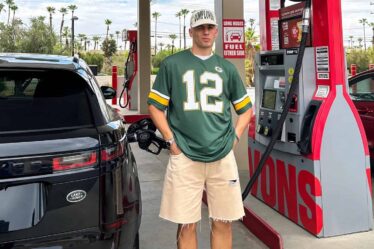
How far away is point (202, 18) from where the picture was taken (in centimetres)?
Answer: 262

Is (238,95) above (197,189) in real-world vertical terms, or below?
above

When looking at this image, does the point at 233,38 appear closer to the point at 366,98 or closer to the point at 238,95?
the point at 366,98

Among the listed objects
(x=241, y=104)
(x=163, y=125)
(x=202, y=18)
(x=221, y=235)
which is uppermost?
(x=202, y=18)

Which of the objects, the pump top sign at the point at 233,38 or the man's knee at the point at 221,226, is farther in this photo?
the pump top sign at the point at 233,38

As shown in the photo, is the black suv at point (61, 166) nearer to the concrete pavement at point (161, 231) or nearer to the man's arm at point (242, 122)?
the man's arm at point (242, 122)

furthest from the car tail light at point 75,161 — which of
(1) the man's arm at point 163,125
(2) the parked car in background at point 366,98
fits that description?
(2) the parked car in background at point 366,98

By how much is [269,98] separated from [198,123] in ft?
5.65

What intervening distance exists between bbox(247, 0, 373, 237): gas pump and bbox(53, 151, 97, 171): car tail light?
1.75 metres

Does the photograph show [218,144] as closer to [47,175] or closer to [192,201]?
→ [192,201]

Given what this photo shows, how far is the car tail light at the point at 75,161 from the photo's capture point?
208 cm

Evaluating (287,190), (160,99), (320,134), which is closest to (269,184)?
(287,190)

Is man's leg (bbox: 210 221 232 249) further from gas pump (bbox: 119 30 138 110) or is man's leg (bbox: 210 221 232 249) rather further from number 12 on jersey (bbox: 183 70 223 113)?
gas pump (bbox: 119 30 138 110)

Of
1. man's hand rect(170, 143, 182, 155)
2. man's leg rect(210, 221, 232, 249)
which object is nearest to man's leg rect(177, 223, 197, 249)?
man's leg rect(210, 221, 232, 249)

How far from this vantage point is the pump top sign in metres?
5.93
